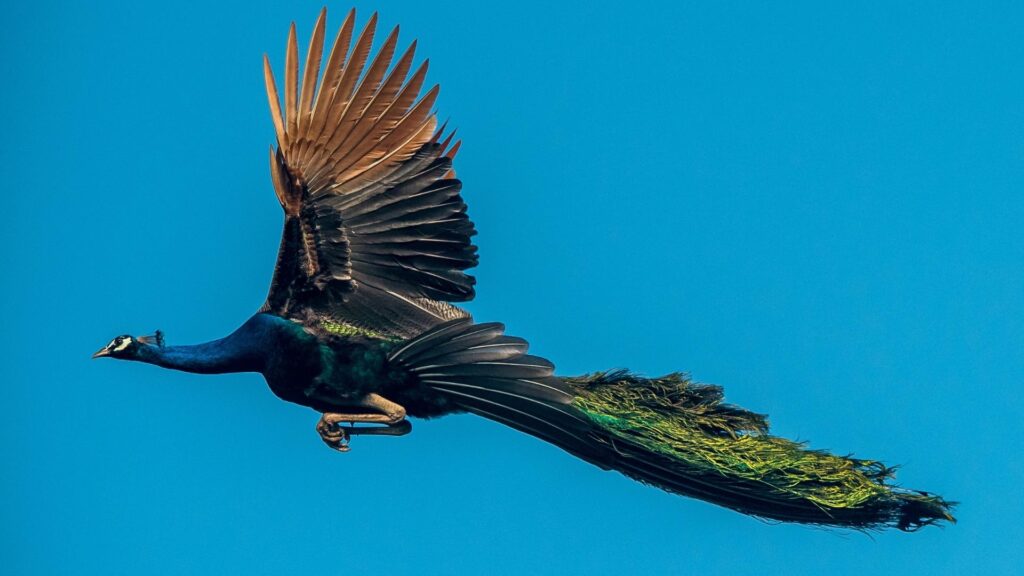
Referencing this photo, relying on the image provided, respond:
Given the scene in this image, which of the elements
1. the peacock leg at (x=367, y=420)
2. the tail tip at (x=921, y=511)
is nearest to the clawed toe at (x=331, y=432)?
the peacock leg at (x=367, y=420)

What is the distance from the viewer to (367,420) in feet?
55.4

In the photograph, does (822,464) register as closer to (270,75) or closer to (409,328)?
(409,328)

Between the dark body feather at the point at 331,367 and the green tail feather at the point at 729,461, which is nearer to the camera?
the green tail feather at the point at 729,461

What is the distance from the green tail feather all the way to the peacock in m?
0.01

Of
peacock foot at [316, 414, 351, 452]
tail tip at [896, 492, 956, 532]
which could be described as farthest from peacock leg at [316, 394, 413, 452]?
tail tip at [896, 492, 956, 532]

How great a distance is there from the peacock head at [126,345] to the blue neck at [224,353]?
0.17ft

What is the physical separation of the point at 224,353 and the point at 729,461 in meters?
4.68

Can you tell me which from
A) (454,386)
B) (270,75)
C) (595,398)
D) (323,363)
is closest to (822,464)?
(595,398)

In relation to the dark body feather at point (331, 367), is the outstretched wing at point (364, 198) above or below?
above

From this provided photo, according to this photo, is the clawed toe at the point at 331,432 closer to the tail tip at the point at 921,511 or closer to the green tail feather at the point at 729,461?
the green tail feather at the point at 729,461

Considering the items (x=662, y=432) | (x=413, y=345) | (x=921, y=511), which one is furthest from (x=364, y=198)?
(x=921, y=511)

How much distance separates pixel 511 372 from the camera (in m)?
16.0

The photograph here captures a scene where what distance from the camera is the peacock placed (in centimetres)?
1595

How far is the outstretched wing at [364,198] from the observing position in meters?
16.3
